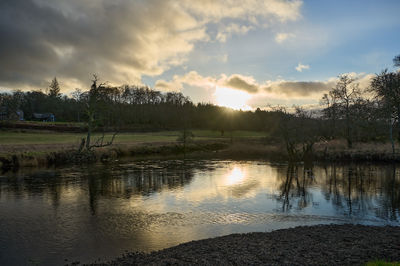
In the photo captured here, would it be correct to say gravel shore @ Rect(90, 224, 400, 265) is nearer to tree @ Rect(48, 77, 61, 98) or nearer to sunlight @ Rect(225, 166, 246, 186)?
sunlight @ Rect(225, 166, 246, 186)

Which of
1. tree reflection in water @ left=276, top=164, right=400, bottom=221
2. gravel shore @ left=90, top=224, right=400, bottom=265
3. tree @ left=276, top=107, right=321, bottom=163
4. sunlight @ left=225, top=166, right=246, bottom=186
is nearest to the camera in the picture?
gravel shore @ left=90, top=224, right=400, bottom=265

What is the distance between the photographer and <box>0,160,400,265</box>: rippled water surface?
11.8m

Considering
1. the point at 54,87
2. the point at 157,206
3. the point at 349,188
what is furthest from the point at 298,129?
the point at 54,87

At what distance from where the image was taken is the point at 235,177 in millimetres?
28359

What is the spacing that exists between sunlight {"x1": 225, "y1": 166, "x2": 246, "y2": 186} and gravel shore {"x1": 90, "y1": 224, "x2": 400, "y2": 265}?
13.6m

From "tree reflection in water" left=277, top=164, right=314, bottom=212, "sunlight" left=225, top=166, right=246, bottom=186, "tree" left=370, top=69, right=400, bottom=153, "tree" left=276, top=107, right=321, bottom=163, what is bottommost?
"tree reflection in water" left=277, top=164, right=314, bottom=212

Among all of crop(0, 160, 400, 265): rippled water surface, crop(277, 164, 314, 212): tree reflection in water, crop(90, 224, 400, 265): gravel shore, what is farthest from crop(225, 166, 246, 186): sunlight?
crop(90, 224, 400, 265): gravel shore

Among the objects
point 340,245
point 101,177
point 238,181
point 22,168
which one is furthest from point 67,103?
point 340,245

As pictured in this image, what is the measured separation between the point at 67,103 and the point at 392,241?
112413 millimetres

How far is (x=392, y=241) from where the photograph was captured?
1024 cm

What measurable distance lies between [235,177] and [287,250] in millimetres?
18755

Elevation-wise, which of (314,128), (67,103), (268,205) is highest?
(67,103)

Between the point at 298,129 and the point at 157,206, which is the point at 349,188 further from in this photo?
the point at 298,129

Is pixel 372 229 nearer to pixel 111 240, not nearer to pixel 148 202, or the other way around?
pixel 111 240
